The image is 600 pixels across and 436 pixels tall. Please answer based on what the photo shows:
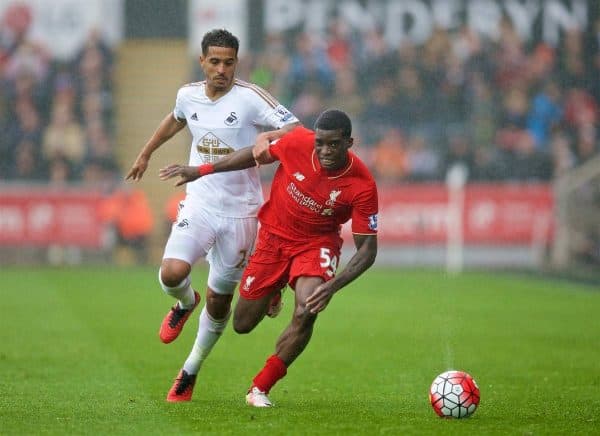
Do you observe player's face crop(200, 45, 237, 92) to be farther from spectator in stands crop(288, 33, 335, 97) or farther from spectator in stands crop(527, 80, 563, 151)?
spectator in stands crop(527, 80, 563, 151)

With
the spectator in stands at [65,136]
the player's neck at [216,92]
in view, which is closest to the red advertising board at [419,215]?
the spectator in stands at [65,136]

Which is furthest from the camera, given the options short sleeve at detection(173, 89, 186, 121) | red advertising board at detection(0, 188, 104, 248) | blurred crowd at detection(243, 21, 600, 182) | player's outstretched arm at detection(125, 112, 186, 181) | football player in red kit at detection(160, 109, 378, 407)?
blurred crowd at detection(243, 21, 600, 182)

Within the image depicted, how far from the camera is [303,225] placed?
8.88m

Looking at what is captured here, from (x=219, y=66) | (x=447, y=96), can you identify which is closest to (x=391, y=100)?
(x=447, y=96)

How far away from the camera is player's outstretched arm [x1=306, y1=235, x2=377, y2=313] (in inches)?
324

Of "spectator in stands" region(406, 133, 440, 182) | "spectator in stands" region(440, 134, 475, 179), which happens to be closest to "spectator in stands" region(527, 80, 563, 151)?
"spectator in stands" region(440, 134, 475, 179)

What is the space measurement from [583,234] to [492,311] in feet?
23.0

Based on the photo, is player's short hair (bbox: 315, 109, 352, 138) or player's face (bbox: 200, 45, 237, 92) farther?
player's face (bbox: 200, 45, 237, 92)

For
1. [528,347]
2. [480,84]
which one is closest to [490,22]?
[480,84]

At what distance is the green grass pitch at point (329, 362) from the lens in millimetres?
8086

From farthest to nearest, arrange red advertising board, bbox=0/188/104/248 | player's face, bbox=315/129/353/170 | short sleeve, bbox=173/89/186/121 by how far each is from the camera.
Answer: red advertising board, bbox=0/188/104/248 → short sleeve, bbox=173/89/186/121 → player's face, bbox=315/129/353/170

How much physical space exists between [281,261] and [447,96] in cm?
1888

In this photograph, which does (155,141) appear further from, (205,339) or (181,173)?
(205,339)

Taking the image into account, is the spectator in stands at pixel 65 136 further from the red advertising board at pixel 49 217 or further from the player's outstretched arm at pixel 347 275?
the player's outstretched arm at pixel 347 275
